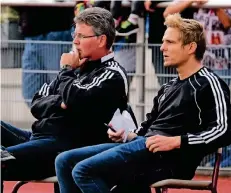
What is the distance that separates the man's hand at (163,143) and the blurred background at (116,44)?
334 cm

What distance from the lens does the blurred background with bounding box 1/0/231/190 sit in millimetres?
8602

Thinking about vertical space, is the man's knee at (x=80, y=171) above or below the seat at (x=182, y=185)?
above

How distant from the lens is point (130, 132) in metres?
5.71

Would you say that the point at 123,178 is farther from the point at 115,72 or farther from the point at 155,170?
the point at 115,72

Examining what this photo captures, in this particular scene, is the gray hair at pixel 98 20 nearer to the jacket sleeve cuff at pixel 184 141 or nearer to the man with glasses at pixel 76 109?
the man with glasses at pixel 76 109

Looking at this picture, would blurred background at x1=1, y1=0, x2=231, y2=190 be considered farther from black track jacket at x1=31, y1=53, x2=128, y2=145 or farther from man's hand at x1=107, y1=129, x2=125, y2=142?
man's hand at x1=107, y1=129, x2=125, y2=142

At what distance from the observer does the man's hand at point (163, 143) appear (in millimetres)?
5227

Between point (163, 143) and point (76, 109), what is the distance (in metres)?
0.71

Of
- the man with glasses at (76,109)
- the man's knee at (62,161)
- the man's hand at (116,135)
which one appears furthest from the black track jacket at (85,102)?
the man's knee at (62,161)

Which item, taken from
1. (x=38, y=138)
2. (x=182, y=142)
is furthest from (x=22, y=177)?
(x=182, y=142)

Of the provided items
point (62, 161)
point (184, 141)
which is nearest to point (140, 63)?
point (62, 161)

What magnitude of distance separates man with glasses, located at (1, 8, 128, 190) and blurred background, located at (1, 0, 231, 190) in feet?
8.93

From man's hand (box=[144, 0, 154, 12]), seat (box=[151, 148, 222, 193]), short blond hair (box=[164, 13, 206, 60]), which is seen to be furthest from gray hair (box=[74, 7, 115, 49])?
man's hand (box=[144, 0, 154, 12])

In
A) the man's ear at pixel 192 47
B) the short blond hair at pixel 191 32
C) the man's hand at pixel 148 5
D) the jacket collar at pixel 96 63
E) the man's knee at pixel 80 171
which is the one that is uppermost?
the man's hand at pixel 148 5
